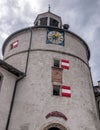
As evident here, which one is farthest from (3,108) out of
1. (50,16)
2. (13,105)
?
(50,16)

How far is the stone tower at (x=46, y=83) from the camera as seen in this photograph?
16250 millimetres

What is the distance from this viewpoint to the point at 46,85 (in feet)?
59.4

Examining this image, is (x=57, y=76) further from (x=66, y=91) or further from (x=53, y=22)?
(x=53, y=22)

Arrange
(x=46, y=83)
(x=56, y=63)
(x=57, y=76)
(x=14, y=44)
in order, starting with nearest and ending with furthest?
(x=46, y=83) < (x=57, y=76) < (x=56, y=63) < (x=14, y=44)

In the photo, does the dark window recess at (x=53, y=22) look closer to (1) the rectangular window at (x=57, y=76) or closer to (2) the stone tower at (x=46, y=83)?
(2) the stone tower at (x=46, y=83)

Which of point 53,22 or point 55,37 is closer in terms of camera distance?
point 55,37

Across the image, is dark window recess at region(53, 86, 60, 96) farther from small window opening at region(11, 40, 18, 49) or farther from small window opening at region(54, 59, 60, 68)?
small window opening at region(11, 40, 18, 49)

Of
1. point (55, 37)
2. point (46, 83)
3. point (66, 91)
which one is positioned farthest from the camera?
point (55, 37)

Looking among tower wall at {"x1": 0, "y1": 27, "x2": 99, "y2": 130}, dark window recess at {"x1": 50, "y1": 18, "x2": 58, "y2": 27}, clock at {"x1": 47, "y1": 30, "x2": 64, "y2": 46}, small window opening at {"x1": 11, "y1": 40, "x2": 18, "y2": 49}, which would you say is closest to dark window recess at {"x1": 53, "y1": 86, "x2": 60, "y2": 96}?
tower wall at {"x1": 0, "y1": 27, "x2": 99, "y2": 130}

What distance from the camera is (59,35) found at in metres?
22.3

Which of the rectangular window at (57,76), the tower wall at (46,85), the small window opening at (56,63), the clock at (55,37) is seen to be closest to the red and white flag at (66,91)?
the tower wall at (46,85)

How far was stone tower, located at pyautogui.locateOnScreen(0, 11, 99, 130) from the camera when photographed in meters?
16.2

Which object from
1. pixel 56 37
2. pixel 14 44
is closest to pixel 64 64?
pixel 56 37

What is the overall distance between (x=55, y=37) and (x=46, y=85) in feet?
21.0
